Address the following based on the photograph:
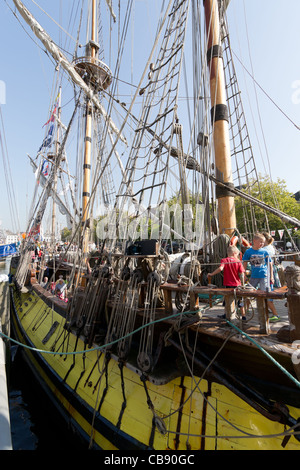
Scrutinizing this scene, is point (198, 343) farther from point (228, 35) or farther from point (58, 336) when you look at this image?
point (228, 35)

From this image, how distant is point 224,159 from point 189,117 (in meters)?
2.32

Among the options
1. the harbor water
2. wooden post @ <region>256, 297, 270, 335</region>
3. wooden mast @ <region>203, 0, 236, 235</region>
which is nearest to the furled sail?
wooden mast @ <region>203, 0, 236, 235</region>

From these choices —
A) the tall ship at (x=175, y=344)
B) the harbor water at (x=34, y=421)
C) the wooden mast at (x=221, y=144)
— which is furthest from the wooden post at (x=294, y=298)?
the harbor water at (x=34, y=421)

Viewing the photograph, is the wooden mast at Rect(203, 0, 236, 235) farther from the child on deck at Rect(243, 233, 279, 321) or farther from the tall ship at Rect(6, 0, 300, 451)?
the child on deck at Rect(243, 233, 279, 321)

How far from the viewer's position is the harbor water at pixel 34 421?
13.6 feet

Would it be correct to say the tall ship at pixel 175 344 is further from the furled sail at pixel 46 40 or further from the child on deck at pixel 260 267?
the furled sail at pixel 46 40

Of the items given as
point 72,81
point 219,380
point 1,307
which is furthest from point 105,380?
point 72,81

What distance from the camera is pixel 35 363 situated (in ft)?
19.7

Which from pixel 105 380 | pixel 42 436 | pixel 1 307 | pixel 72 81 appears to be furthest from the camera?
pixel 72 81

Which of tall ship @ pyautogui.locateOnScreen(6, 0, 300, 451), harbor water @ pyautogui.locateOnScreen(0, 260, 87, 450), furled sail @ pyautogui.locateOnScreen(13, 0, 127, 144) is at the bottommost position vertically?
harbor water @ pyautogui.locateOnScreen(0, 260, 87, 450)

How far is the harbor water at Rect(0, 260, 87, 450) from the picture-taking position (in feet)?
13.6

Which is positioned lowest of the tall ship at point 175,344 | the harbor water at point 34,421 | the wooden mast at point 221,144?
the harbor water at point 34,421

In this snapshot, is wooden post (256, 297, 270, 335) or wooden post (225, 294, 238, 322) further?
wooden post (225, 294, 238, 322)

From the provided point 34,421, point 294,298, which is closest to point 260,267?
point 294,298
